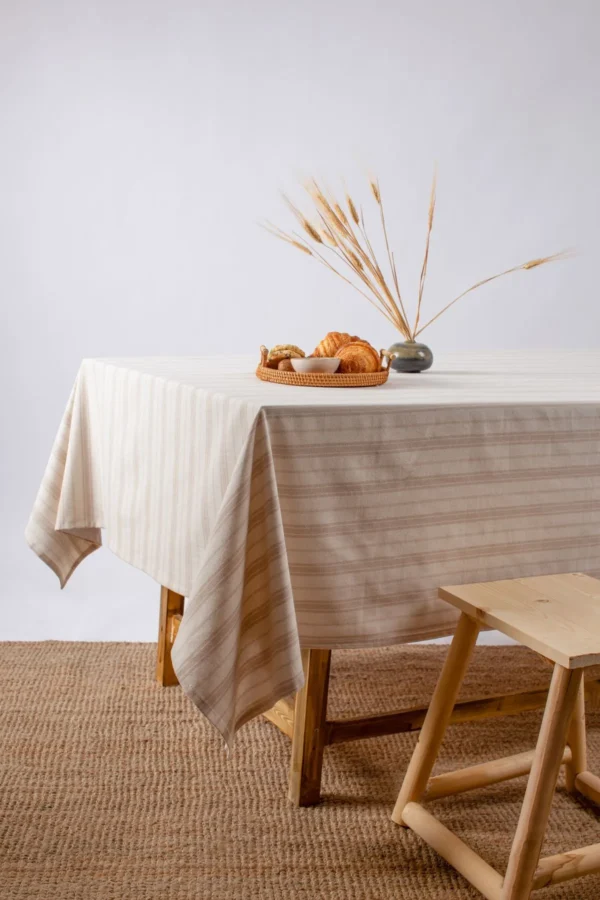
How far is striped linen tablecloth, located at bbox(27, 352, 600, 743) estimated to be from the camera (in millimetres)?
1505

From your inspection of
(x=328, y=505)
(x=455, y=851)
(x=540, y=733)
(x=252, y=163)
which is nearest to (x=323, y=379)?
(x=328, y=505)

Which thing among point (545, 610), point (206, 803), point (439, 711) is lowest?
point (206, 803)

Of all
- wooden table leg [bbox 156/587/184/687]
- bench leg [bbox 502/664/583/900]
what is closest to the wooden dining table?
bench leg [bbox 502/664/583/900]

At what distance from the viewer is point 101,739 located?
2.17m

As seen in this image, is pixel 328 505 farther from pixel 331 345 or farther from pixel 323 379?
pixel 331 345

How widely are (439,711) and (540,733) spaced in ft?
0.87

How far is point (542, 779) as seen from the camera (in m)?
1.49

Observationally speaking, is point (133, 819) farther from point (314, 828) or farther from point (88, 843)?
point (314, 828)

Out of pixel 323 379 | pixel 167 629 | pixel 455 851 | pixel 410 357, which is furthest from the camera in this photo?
pixel 167 629

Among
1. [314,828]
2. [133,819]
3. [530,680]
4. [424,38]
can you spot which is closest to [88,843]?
[133,819]

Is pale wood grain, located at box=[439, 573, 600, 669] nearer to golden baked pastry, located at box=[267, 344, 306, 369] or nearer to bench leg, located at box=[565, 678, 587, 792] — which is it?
bench leg, located at box=[565, 678, 587, 792]

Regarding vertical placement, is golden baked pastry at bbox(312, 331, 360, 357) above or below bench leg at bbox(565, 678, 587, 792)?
above

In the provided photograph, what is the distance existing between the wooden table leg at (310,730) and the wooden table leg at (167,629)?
598mm

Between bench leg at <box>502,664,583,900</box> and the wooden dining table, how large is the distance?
0.29 m
